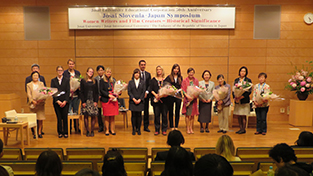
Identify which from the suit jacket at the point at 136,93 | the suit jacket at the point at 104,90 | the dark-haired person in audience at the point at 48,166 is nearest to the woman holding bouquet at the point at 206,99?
the suit jacket at the point at 136,93

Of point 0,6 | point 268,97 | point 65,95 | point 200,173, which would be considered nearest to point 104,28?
point 65,95

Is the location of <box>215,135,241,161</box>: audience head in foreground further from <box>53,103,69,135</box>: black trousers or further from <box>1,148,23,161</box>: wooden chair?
<box>53,103,69,135</box>: black trousers

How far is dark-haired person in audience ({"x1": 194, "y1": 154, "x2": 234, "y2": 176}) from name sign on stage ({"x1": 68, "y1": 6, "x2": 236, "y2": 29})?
7.20 m

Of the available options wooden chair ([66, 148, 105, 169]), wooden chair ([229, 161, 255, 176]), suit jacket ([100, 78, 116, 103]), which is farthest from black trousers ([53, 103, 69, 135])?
wooden chair ([229, 161, 255, 176])

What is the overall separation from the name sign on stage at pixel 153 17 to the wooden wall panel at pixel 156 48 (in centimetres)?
20

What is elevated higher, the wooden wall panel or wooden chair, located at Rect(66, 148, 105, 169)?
the wooden wall panel

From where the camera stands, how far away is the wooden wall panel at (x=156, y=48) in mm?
8219

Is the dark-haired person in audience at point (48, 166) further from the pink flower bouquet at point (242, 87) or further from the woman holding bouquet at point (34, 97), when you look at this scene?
the pink flower bouquet at point (242, 87)

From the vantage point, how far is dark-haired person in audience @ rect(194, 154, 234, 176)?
4.25ft

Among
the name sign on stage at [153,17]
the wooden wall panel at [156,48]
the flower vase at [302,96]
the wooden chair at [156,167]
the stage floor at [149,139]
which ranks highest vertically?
the name sign on stage at [153,17]

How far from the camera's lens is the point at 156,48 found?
8.33 metres

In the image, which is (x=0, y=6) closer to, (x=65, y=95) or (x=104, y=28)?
(x=104, y=28)

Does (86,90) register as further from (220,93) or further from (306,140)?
(306,140)

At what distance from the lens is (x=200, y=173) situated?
1.32 meters
